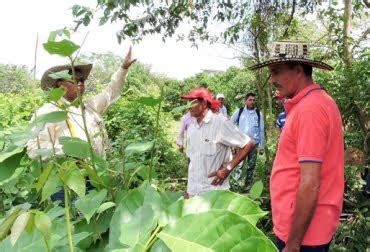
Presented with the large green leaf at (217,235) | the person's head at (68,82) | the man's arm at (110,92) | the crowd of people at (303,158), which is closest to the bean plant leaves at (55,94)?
the large green leaf at (217,235)

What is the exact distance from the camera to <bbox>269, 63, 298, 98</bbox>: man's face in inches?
80.7

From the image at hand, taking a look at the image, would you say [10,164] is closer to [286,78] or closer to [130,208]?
[130,208]

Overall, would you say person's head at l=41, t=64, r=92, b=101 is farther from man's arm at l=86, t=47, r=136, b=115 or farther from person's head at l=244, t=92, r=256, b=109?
person's head at l=244, t=92, r=256, b=109

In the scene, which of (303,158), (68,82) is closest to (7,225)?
(303,158)

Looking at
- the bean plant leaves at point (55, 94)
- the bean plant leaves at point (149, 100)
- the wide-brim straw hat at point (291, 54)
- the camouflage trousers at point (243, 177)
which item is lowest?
the camouflage trousers at point (243, 177)

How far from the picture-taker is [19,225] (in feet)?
1.78

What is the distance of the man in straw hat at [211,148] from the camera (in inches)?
128

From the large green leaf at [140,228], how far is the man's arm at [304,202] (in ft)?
4.45

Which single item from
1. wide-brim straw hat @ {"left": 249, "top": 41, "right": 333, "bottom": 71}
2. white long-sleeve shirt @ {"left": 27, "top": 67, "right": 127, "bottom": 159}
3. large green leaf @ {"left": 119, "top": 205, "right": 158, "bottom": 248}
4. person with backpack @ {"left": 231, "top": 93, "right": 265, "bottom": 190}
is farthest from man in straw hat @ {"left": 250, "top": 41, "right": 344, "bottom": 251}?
person with backpack @ {"left": 231, "top": 93, "right": 265, "bottom": 190}

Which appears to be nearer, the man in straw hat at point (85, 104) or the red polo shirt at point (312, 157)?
the red polo shirt at point (312, 157)

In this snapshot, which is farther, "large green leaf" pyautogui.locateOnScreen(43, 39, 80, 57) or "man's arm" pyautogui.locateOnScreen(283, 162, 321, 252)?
"man's arm" pyautogui.locateOnScreen(283, 162, 321, 252)

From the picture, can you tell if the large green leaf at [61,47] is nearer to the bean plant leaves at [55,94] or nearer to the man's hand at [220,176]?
the bean plant leaves at [55,94]

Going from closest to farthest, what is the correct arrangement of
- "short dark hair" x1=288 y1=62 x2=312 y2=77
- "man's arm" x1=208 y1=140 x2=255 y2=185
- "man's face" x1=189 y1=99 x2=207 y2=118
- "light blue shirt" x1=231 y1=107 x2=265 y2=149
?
"short dark hair" x1=288 y1=62 x2=312 y2=77 → "man's arm" x1=208 y1=140 x2=255 y2=185 → "man's face" x1=189 y1=99 x2=207 y2=118 → "light blue shirt" x1=231 y1=107 x2=265 y2=149

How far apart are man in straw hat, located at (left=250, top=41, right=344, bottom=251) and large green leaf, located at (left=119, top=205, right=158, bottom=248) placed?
1.36 metres
